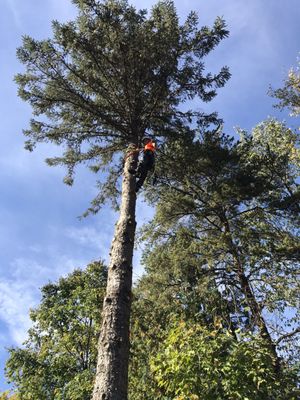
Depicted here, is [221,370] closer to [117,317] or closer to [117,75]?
[117,317]

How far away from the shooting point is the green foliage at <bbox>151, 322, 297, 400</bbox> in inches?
273

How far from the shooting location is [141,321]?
47.2 ft

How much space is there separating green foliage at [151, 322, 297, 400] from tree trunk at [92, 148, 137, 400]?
156cm

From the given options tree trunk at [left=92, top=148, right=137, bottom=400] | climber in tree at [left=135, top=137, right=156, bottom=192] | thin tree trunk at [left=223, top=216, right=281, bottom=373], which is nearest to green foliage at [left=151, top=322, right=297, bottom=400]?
tree trunk at [left=92, top=148, right=137, bottom=400]

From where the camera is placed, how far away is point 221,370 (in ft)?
22.8

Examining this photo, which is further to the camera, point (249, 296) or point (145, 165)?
point (249, 296)

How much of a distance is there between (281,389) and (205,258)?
7173 mm

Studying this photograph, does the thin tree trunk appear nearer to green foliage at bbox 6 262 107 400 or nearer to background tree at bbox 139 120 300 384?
background tree at bbox 139 120 300 384

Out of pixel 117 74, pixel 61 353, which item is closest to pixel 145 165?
pixel 117 74

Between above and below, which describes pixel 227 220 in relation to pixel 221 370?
above

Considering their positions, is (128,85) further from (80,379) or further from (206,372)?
(80,379)

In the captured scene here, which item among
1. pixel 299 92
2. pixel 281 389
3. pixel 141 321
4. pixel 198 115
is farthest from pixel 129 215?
pixel 299 92

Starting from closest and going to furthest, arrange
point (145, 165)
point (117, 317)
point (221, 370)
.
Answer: point (117, 317) → point (221, 370) → point (145, 165)

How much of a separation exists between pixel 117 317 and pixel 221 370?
208 centimetres
